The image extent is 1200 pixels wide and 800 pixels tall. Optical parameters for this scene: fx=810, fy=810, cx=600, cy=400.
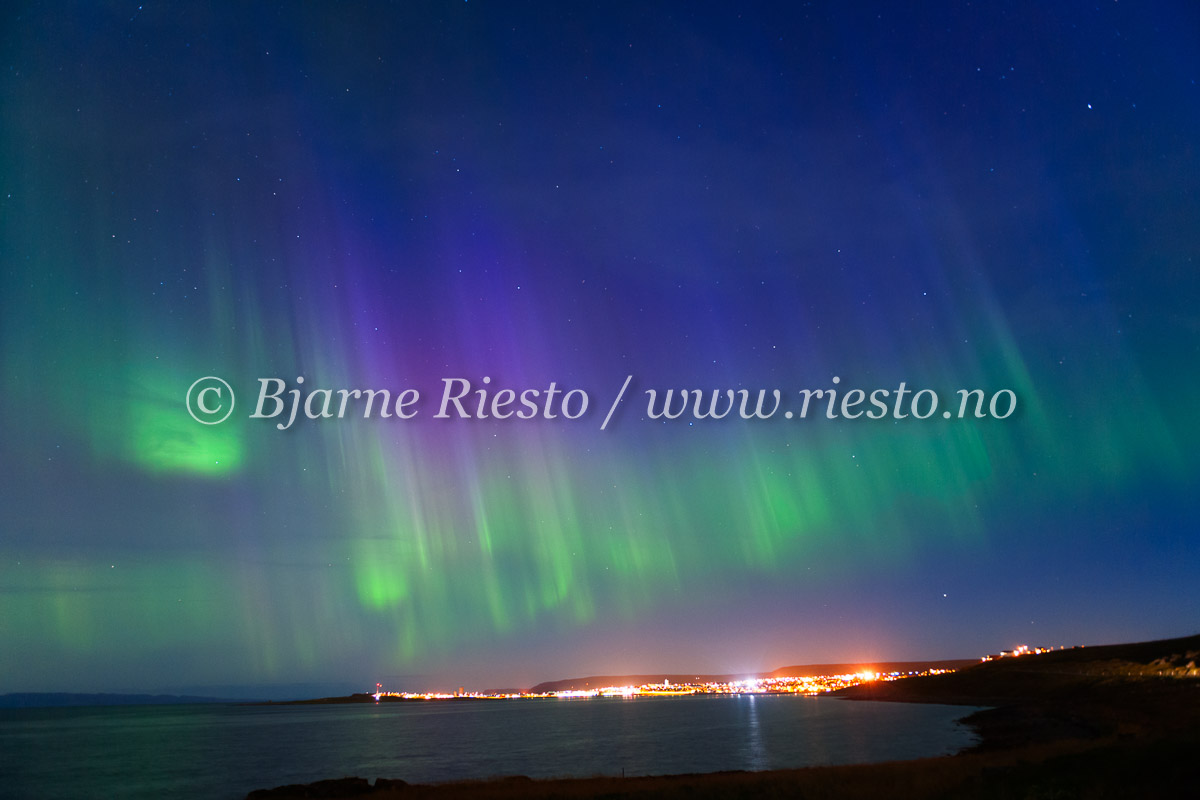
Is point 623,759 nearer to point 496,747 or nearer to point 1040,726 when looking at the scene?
point 496,747

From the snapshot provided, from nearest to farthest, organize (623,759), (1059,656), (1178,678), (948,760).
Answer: (948,760) < (623,759) < (1178,678) < (1059,656)

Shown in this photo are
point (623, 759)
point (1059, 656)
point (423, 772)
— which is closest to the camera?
point (423, 772)

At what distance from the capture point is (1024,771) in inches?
969

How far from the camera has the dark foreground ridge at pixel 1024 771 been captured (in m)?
21.2

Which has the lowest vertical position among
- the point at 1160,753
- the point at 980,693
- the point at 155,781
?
the point at 980,693

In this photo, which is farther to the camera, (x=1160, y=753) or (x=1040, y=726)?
(x=1040, y=726)

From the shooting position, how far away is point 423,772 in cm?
→ 5912

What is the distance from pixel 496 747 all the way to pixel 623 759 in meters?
26.7

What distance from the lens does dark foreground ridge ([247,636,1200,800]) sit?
21.2 meters

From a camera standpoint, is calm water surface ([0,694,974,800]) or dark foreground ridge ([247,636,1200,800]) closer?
dark foreground ridge ([247,636,1200,800])

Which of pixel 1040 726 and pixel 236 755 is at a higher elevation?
pixel 236 755

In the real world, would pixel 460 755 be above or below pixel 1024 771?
above

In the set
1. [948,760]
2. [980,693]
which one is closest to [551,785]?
[948,760]

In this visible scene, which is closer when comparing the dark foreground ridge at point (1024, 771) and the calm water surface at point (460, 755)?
the dark foreground ridge at point (1024, 771)
